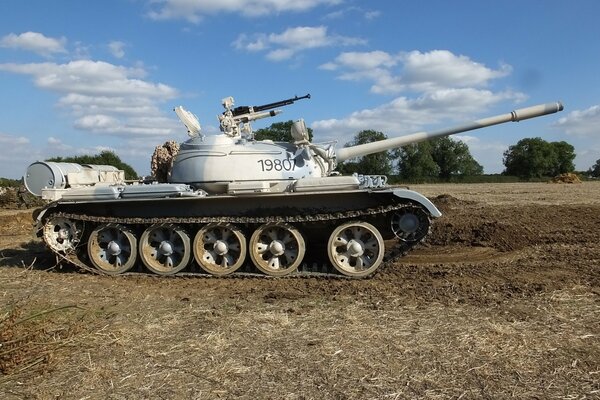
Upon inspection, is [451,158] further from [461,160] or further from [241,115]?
[241,115]

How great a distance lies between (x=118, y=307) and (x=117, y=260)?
2.72m

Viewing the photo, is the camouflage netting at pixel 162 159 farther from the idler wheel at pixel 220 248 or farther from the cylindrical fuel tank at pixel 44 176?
the idler wheel at pixel 220 248

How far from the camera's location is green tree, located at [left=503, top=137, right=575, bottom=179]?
84438mm

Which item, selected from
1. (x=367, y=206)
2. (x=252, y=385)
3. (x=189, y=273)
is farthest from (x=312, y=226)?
(x=252, y=385)

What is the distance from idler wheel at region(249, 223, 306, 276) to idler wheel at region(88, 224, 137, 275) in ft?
7.96

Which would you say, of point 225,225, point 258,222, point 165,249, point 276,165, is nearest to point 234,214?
point 225,225

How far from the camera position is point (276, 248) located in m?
10.5

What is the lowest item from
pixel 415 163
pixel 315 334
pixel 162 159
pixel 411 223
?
pixel 315 334

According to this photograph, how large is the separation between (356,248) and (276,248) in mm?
1460

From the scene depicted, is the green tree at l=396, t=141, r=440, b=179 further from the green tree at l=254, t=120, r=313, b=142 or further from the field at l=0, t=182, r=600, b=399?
the field at l=0, t=182, r=600, b=399

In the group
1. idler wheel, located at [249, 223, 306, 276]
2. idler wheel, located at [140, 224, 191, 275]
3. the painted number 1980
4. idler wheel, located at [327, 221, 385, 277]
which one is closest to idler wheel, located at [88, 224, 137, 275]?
idler wheel, located at [140, 224, 191, 275]

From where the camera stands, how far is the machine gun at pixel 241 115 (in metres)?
11.9

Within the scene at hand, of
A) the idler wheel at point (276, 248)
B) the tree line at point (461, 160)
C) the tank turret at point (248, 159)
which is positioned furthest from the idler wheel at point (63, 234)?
the tree line at point (461, 160)

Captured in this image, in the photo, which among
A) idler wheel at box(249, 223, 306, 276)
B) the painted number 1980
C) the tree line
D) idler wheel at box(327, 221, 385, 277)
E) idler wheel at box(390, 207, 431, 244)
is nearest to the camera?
idler wheel at box(390, 207, 431, 244)
